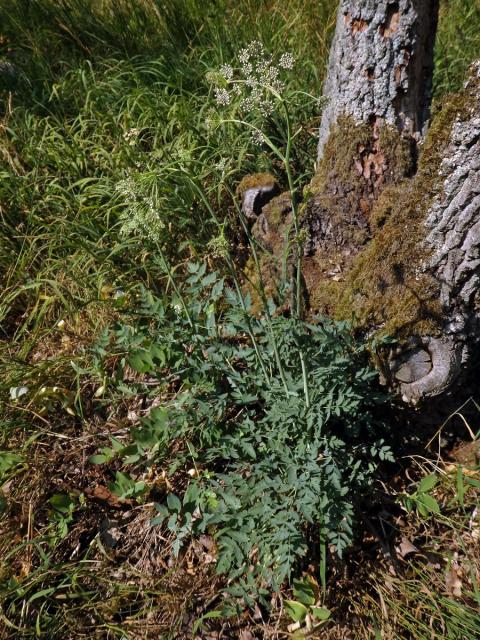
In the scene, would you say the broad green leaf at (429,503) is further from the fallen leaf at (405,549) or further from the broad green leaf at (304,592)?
the broad green leaf at (304,592)

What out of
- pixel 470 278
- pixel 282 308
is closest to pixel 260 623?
pixel 282 308

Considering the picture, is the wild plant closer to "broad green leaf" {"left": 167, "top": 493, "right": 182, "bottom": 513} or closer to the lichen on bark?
"broad green leaf" {"left": 167, "top": 493, "right": 182, "bottom": 513}

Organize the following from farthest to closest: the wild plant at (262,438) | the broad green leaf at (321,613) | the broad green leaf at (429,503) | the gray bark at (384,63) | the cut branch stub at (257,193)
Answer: the cut branch stub at (257,193)
the gray bark at (384,63)
the broad green leaf at (429,503)
the broad green leaf at (321,613)
the wild plant at (262,438)

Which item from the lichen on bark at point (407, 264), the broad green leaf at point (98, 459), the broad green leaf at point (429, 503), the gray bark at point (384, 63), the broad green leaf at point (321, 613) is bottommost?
the broad green leaf at point (321, 613)

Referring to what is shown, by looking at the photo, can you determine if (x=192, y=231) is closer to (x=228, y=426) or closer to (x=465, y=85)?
(x=228, y=426)

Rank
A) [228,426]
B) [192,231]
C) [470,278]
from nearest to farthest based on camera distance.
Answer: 1. [470,278]
2. [228,426]
3. [192,231]

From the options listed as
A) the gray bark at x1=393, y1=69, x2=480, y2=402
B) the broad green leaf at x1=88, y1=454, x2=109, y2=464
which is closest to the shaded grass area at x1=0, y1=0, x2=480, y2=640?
the broad green leaf at x1=88, y1=454, x2=109, y2=464

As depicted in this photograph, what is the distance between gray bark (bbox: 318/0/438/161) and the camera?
2.46m

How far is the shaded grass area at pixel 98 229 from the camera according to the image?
231 cm

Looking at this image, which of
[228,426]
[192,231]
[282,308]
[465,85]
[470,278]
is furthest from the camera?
[192,231]

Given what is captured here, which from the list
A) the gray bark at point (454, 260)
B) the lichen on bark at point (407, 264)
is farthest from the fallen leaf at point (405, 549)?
the lichen on bark at point (407, 264)

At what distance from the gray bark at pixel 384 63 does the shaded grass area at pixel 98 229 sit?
45cm

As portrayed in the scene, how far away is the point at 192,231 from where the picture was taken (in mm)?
3266

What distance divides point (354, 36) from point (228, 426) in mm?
1850
